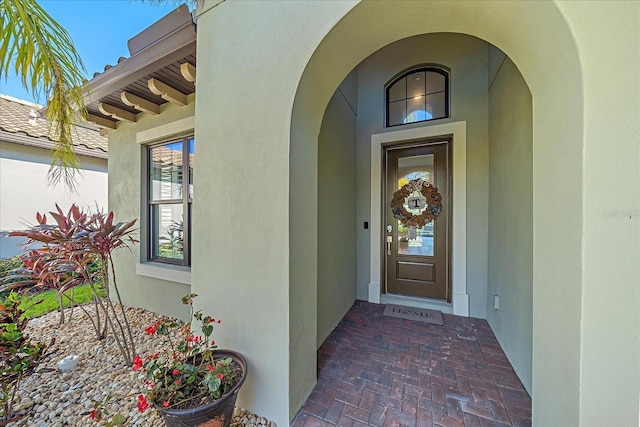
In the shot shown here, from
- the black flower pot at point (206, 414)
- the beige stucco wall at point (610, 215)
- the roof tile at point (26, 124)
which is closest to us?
the beige stucco wall at point (610, 215)

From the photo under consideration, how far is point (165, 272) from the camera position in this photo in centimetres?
290

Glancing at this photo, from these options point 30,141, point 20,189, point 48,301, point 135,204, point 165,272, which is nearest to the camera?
point 165,272

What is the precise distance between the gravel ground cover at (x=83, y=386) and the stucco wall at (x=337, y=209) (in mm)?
1296

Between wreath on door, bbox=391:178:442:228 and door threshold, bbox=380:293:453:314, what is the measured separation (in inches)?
42.0

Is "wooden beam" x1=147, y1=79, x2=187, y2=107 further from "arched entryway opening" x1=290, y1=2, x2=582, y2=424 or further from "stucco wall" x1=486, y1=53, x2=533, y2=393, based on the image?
"stucco wall" x1=486, y1=53, x2=533, y2=393

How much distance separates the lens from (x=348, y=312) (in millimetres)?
3152

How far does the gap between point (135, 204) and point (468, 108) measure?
4.72 metres

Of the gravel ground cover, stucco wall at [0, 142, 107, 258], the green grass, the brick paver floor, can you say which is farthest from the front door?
stucco wall at [0, 142, 107, 258]

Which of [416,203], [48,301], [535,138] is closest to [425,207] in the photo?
[416,203]

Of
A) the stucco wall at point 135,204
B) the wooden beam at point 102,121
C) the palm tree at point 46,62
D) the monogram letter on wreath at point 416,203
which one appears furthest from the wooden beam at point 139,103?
the monogram letter on wreath at point 416,203

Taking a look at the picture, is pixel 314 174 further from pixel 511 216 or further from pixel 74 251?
pixel 74 251

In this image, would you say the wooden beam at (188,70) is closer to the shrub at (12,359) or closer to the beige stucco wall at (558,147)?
the beige stucco wall at (558,147)

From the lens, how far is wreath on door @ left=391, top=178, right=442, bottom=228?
3291mm

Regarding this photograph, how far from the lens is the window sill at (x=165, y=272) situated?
2.77 meters
